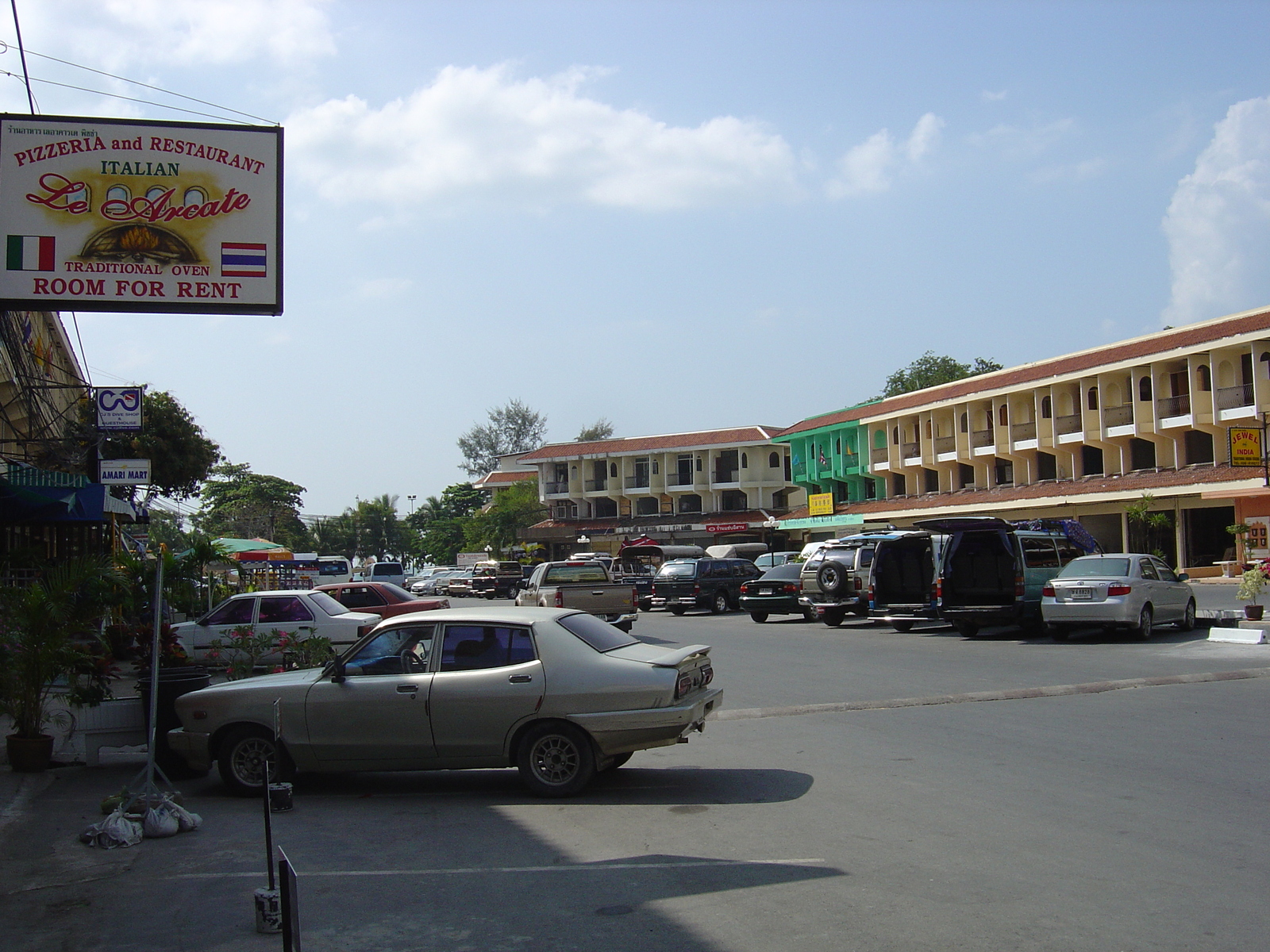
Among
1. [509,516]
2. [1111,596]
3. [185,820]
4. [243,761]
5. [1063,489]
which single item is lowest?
[185,820]

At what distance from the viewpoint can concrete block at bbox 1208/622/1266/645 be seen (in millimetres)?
18016

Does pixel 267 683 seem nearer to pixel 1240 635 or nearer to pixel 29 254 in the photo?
pixel 29 254

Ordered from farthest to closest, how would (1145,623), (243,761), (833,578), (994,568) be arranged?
(833,578)
(994,568)
(1145,623)
(243,761)

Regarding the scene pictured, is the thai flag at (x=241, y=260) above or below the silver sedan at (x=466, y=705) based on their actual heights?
above

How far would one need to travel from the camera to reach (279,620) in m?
18.5

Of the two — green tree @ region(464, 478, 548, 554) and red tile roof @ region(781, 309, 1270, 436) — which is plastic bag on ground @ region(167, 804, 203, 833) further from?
green tree @ region(464, 478, 548, 554)

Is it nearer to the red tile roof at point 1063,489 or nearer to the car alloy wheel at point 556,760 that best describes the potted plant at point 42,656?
the car alloy wheel at point 556,760

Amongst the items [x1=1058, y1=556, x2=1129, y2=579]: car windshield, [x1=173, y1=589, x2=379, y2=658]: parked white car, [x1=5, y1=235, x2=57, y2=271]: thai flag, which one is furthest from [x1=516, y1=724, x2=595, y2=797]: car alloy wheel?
[x1=1058, y1=556, x2=1129, y2=579]: car windshield

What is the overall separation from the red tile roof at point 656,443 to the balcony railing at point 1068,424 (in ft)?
91.8

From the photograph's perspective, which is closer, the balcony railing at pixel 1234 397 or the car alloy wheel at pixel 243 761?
the car alloy wheel at pixel 243 761

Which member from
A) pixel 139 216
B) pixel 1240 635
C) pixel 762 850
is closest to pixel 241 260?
pixel 139 216

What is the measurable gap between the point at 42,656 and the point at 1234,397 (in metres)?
42.1

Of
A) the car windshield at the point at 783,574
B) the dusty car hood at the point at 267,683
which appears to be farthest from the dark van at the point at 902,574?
the dusty car hood at the point at 267,683

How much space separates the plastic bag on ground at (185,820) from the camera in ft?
26.7
